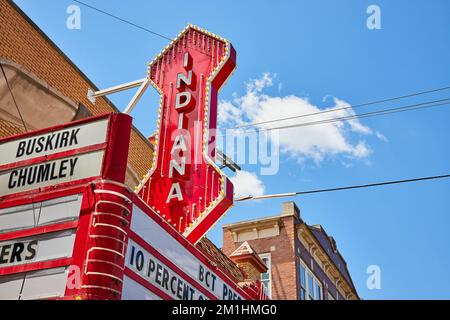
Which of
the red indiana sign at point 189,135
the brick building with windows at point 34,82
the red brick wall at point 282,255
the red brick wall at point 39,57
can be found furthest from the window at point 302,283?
the red indiana sign at point 189,135

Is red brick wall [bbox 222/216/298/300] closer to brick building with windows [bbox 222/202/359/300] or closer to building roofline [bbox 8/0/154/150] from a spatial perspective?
brick building with windows [bbox 222/202/359/300]

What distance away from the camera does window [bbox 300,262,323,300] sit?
3002 cm

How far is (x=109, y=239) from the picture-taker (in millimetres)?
6809

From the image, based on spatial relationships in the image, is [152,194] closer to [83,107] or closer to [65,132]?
[65,132]

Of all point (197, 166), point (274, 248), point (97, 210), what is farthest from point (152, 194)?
point (274, 248)

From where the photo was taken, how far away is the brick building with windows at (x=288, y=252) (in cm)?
2944

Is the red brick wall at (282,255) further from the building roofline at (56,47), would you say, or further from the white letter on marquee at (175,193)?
the white letter on marquee at (175,193)

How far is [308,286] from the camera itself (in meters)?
30.9

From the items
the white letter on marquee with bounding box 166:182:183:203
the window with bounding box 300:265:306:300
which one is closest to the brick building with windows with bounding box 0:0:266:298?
the white letter on marquee with bounding box 166:182:183:203

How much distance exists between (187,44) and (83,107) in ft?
10.6

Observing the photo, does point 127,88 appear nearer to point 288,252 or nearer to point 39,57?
point 39,57

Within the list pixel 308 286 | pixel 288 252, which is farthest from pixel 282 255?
pixel 308 286

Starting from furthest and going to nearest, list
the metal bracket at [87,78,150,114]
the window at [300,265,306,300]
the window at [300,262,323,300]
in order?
the window at [300,262,323,300], the window at [300,265,306,300], the metal bracket at [87,78,150,114]

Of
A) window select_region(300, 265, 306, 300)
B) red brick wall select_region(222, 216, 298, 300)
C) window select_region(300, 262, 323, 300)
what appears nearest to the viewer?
red brick wall select_region(222, 216, 298, 300)
